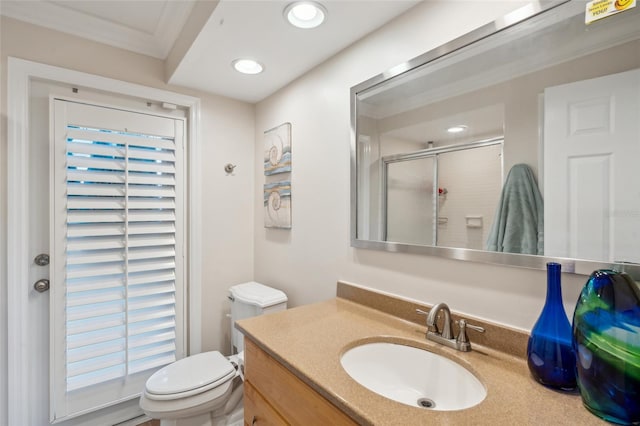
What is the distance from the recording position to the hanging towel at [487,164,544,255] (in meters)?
0.87

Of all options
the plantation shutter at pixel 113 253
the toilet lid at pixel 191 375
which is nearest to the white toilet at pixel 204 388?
the toilet lid at pixel 191 375

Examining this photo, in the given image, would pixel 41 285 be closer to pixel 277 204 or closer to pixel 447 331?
pixel 277 204

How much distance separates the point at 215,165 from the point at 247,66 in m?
0.73

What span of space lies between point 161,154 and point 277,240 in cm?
92

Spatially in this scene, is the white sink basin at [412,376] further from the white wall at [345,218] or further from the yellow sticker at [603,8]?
the yellow sticker at [603,8]

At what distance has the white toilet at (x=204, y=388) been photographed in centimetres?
141

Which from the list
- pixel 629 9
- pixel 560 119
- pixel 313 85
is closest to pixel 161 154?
pixel 313 85

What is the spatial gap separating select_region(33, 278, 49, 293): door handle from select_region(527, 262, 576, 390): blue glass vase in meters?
2.18

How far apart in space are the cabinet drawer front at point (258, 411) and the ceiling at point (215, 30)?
1.48 metres

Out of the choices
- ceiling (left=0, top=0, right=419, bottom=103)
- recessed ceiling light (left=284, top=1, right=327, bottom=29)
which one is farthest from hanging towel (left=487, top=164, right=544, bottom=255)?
recessed ceiling light (left=284, top=1, right=327, bottom=29)

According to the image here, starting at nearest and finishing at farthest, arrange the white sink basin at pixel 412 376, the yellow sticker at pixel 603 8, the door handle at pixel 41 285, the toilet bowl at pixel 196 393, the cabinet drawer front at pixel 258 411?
1. the yellow sticker at pixel 603 8
2. the white sink basin at pixel 412 376
3. the cabinet drawer front at pixel 258 411
4. the toilet bowl at pixel 196 393
5. the door handle at pixel 41 285

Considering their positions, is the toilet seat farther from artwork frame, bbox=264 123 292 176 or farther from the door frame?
artwork frame, bbox=264 123 292 176

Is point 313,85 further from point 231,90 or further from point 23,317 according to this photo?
point 23,317

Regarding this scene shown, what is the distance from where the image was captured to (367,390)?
0.75m
